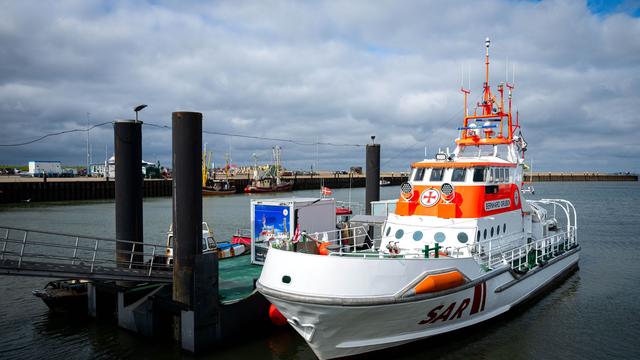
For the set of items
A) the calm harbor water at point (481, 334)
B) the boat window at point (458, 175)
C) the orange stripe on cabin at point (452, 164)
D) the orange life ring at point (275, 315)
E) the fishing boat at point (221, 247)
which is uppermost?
the orange stripe on cabin at point (452, 164)

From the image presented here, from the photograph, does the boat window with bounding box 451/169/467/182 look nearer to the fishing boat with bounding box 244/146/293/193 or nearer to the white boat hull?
the white boat hull

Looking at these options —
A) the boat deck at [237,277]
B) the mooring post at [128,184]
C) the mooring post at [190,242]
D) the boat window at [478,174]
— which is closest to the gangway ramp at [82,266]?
the mooring post at [128,184]

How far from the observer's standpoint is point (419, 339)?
11453 millimetres

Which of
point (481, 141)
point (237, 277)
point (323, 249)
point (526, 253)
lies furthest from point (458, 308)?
point (481, 141)

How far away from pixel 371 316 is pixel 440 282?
1.83 metres

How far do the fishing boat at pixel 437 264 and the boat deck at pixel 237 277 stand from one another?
1827mm

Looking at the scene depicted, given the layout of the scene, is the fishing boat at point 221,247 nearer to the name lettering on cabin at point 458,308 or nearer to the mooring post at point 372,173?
the mooring post at point 372,173

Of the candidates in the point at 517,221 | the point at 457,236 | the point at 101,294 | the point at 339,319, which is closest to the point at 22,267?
the point at 101,294

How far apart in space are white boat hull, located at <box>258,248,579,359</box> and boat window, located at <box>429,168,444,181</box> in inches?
135

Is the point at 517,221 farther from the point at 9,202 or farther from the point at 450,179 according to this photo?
the point at 9,202

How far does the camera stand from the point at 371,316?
1028cm

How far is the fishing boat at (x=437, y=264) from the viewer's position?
1013 cm

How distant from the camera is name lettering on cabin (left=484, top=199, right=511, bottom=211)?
1422cm

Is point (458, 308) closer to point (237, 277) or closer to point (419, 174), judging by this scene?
point (419, 174)
